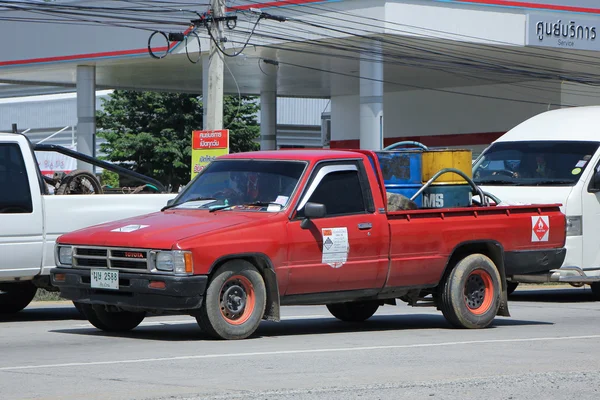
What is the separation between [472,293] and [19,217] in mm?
5068

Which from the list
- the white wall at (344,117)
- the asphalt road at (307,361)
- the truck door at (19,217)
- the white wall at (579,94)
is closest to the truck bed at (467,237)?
the asphalt road at (307,361)

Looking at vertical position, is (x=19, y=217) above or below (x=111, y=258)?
above

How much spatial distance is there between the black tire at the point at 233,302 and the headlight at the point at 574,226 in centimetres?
662

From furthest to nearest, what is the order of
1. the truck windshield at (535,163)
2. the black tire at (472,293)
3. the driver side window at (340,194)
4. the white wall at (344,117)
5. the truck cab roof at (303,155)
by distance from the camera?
the white wall at (344,117) → the truck windshield at (535,163) → the black tire at (472,293) → the truck cab roof at (303,155) → the driver side window at (340,194)

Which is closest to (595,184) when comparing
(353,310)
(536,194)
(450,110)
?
(536,194)

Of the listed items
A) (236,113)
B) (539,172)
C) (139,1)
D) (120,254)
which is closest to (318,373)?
(120,254)

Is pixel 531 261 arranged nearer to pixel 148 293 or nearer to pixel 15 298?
pixel 148 293

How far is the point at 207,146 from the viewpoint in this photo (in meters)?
23.8

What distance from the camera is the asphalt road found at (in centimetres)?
771

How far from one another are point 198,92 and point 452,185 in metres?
39.3

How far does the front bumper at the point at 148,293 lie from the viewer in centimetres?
1008

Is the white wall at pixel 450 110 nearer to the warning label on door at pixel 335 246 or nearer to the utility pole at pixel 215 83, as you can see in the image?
the utility pole at pixel 215 83

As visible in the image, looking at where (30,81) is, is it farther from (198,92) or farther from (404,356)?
(404,356)

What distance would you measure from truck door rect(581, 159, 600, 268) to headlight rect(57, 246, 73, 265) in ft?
26.3
